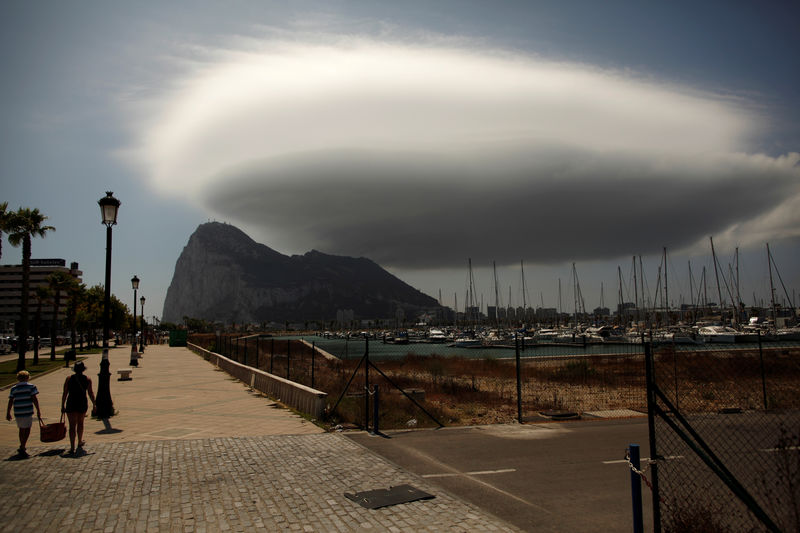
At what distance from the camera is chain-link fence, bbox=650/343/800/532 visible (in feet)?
17.2

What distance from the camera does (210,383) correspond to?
82.4 ft

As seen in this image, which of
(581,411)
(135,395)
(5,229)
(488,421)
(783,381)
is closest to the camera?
(488,421)

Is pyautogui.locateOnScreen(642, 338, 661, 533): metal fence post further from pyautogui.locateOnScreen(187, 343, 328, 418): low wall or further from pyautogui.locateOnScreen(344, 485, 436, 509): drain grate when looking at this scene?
pyautogui.locateOnScreen(187, 343, 328, 418): low wall

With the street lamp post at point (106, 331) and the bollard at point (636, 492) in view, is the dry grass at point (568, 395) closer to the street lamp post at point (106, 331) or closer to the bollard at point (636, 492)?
the street lamp post at point (106, 331)

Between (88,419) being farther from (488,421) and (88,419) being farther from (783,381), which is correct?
(783,381)

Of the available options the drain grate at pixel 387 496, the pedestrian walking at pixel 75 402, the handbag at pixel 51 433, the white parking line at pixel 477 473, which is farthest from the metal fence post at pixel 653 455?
the handbag at pixel 51 433

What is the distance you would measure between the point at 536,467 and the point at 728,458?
3.73 meters

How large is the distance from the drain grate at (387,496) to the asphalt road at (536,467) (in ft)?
2.07

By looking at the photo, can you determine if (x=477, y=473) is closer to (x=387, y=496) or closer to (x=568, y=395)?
(x=387, y=496)

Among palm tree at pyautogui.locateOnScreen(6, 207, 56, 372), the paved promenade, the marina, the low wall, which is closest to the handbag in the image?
the paved promenade

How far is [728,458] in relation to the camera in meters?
10.3

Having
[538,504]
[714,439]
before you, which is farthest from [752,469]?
[538,504]

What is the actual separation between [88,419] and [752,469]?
1575 centimetres

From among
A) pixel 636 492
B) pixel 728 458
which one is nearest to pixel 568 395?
pixel 728 458
